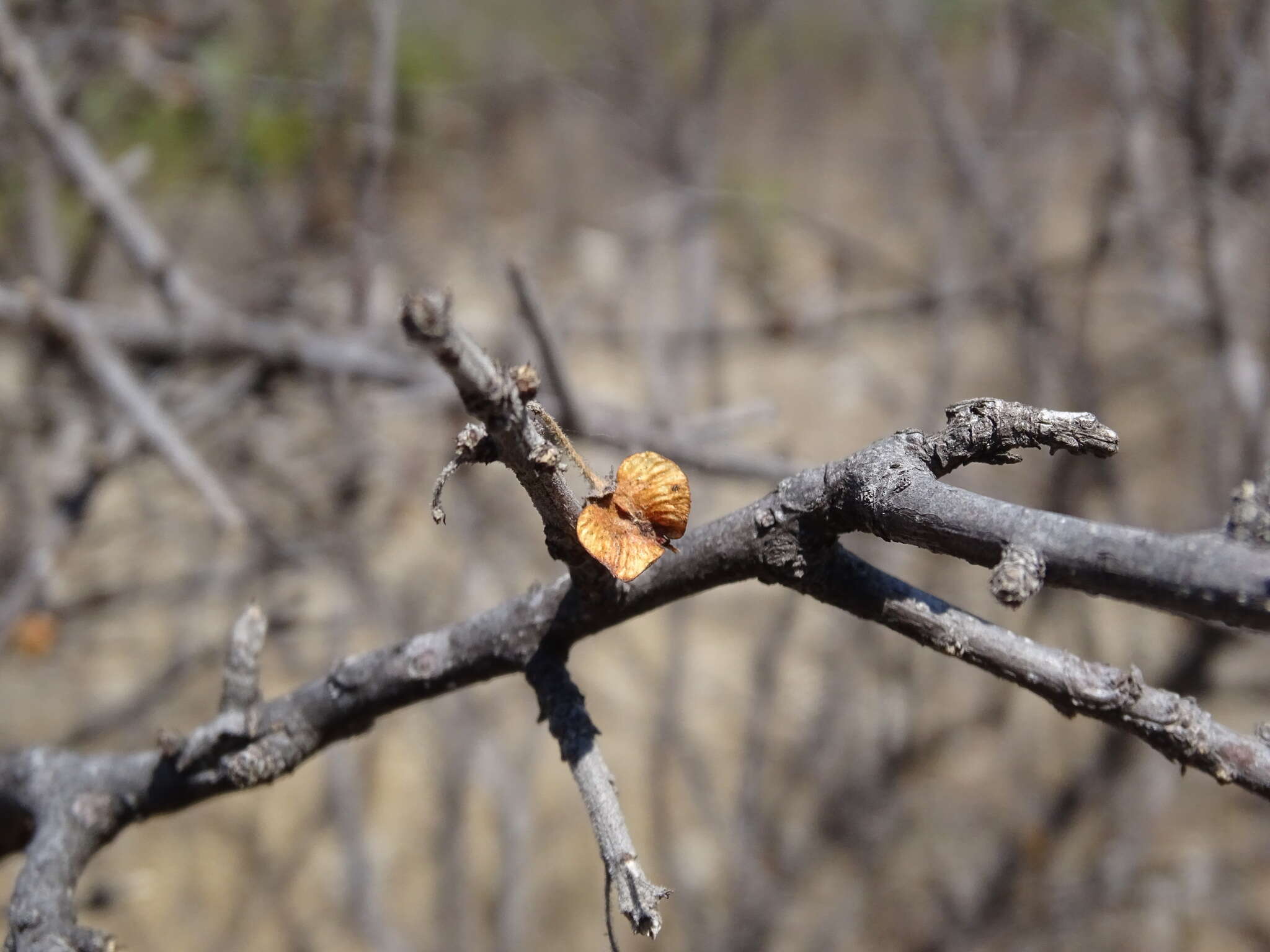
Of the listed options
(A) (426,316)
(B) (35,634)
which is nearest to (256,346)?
(B) (35,634)

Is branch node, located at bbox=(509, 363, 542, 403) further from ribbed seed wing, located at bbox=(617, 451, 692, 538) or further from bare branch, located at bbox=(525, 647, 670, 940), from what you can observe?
bare branch, located at bbox=(525, 647, 670, 940)

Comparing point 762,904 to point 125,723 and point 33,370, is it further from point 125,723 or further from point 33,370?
point 33,370

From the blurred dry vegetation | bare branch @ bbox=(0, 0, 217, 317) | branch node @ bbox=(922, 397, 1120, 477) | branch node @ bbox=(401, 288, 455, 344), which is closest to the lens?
branch node @ bbox=(401, 288, 455, 344)

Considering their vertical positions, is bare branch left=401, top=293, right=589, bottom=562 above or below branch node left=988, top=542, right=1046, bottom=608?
above

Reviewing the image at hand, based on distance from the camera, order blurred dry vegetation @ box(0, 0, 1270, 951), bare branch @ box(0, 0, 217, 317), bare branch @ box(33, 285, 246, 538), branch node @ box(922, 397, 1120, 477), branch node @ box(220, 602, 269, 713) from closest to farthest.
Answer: branch node @ box(922, 397, 1120, 477), branch node @ box(220, 602, 269, 713), bare branch @ box(33, 285, 246, 538), bare branch @ box(0, 0, 217, 317), blurred dry vegetation @ box(0, 0, 1270, 951)

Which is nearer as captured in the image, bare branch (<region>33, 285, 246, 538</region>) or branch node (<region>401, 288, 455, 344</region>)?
branch node (<region>401, 288, 455, 344</region>)

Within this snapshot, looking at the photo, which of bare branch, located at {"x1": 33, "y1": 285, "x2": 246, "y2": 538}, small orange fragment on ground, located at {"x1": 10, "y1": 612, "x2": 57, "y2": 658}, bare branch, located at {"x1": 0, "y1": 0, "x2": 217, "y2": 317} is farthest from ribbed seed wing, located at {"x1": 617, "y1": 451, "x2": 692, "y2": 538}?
small orange fragment on ground, located at {"x1": 10, "y1": 612, "x2": 57, "y2": 658}
